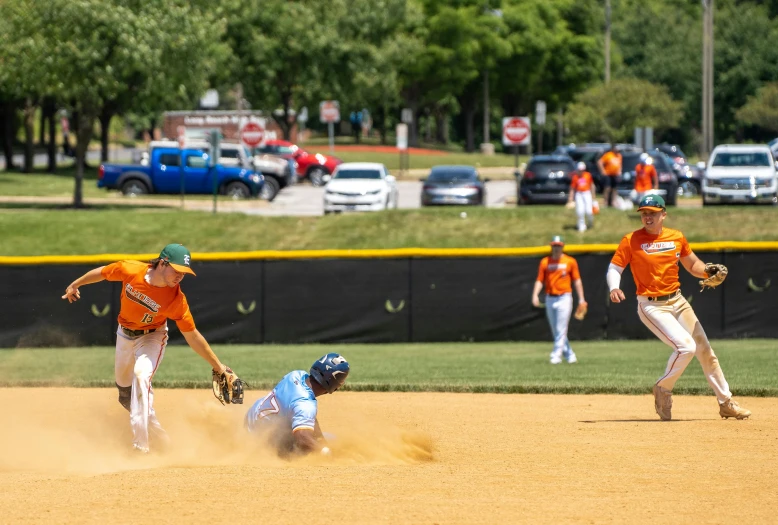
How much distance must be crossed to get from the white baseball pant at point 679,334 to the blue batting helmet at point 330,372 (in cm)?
337

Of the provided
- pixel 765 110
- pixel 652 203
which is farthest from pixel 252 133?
pixel 765 110

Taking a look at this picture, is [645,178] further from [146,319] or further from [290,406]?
[290,406]

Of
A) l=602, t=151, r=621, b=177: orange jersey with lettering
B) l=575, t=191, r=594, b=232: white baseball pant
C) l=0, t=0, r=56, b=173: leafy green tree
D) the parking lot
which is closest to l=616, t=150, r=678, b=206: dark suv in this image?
l=602, t=151, r=621, b=177: orange jersey with lettering

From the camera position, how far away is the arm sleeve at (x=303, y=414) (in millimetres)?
8445

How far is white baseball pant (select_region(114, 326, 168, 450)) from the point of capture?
9094 millimetres

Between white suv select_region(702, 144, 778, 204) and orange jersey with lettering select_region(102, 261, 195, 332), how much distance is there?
2625 cm

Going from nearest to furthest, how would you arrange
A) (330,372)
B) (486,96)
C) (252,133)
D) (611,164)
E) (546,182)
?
1. (330,372)
2. (611,164)
3. (252,133)
4. (546,182)
5. (486,96)

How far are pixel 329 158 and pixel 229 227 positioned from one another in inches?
884

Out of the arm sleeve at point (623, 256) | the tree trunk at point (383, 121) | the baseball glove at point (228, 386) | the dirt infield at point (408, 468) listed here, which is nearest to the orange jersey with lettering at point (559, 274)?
the dirt infield at point (408, 468)

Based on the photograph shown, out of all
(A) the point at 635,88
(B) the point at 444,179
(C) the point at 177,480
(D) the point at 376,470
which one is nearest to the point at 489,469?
(D) the point at 376,470

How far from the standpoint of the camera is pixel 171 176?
39.3 metres

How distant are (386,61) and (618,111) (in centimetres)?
1315

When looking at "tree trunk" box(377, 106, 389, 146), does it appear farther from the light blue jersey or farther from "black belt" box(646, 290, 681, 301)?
the light blue jersey

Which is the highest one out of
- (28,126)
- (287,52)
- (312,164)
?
(287,52)
